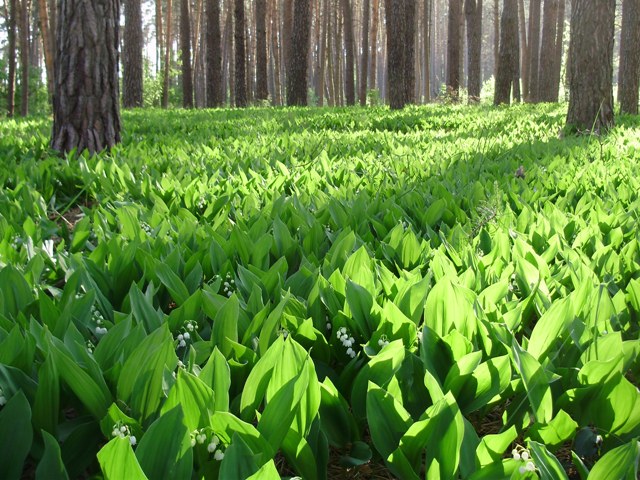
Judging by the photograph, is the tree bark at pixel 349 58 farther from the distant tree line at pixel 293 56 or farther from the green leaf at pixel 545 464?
the green leaf at pixel 545 464

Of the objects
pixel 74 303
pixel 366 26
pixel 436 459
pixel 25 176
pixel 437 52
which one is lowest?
pixel 436 459

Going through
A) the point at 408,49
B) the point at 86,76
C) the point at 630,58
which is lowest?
the point at 86,76

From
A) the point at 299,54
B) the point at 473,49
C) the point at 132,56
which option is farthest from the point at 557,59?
the point at 132,56

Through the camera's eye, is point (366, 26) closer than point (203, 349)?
No

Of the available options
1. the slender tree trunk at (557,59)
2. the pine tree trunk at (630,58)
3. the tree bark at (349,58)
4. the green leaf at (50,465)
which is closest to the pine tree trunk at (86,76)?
the green leaf at (50,465)

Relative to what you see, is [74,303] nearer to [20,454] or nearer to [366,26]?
[20,454]

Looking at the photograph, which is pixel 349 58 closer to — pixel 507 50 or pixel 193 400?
pixel 507 50

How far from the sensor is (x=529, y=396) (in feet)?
3.98

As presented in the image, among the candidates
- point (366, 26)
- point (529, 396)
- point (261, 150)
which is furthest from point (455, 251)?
point (366, 26)

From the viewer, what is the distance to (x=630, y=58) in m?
13.4

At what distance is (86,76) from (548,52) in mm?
17292

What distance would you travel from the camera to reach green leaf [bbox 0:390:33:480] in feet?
3.55

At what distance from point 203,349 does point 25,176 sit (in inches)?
114

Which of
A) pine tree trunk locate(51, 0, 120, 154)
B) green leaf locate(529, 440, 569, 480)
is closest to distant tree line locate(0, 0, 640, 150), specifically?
pine tree trunk locate(51, 0, 120, 154)
